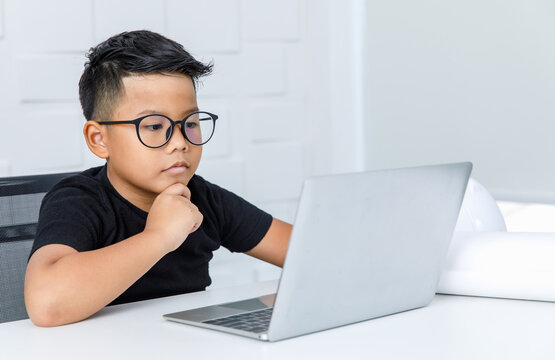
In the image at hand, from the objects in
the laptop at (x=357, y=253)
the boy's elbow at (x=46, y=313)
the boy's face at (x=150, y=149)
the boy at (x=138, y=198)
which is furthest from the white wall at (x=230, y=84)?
the laptop at (x=357, y=253)

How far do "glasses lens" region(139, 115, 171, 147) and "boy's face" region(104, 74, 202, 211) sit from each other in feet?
0.04

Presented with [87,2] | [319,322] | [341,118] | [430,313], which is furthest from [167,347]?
[341,118]

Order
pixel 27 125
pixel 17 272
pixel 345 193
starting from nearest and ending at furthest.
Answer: pixel 345 193 < pixel 17 272 < pixel 27 125

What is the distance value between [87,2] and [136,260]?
1300 millimetres

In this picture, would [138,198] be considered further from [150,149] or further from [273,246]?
[273,246]

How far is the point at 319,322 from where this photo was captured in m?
0.90

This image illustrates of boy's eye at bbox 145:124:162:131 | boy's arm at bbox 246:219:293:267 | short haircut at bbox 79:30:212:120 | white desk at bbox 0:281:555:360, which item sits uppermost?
short haircut at bbox 79:30:212:120

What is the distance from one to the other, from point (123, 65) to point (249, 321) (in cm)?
59

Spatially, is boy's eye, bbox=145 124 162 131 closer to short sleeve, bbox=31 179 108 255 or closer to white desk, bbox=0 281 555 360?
short sleeve, bbox=31 179 108 255

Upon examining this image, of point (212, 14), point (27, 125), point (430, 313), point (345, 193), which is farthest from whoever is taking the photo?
point (212, 14)

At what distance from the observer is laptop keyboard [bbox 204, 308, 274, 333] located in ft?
2.98

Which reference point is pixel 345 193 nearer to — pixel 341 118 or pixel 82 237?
pixel 82 237

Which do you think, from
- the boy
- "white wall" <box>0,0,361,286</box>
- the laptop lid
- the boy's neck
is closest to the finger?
the boy

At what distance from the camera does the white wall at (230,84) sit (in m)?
2.07
